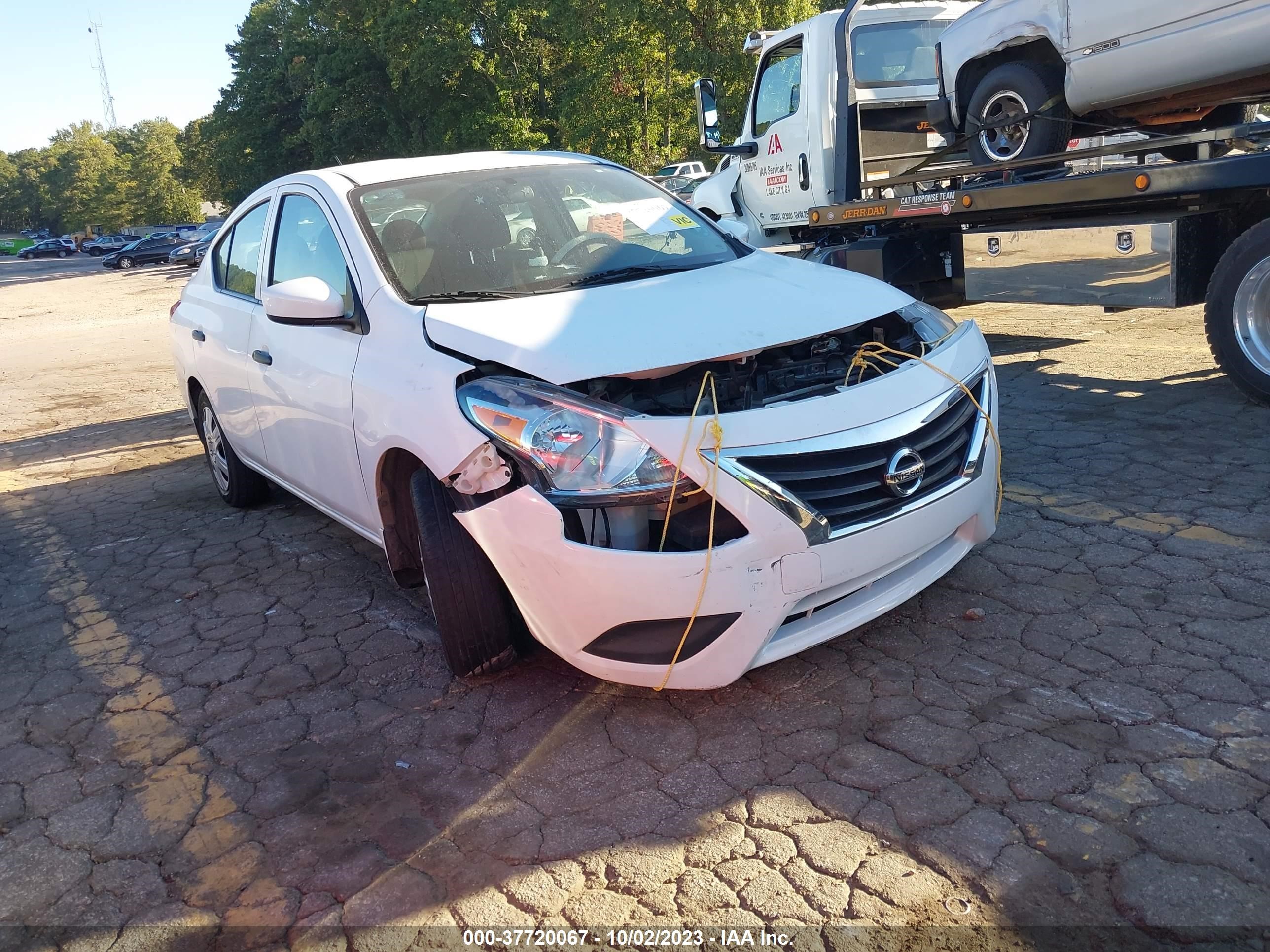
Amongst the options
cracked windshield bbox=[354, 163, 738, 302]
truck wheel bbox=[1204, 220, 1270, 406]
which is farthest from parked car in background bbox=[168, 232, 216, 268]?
truck wheel bbox=[1204, 220, 1270, 406]

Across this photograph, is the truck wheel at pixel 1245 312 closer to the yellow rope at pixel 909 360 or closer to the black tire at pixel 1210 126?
the black tire at pixel 1210 126

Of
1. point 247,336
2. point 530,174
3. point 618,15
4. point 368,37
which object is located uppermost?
point 368,37

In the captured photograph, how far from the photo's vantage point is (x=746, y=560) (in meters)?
2.88

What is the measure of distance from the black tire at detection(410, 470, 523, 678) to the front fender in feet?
24.1

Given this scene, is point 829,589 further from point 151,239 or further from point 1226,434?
point 151,239

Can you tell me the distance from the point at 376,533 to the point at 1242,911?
2862 mm

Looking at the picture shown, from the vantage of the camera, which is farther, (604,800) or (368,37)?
(368,37)

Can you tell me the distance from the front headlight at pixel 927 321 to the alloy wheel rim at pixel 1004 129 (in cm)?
341


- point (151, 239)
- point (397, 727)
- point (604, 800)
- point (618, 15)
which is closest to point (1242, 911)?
point (604, 800)

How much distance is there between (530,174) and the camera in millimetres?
4535

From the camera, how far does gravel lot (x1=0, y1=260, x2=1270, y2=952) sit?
2.38m

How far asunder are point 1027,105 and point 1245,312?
214 cm

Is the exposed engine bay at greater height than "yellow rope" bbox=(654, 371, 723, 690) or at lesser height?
greater

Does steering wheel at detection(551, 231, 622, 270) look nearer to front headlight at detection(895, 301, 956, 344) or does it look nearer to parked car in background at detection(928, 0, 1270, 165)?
front headlight at detection(895, 301, 956, 344)
